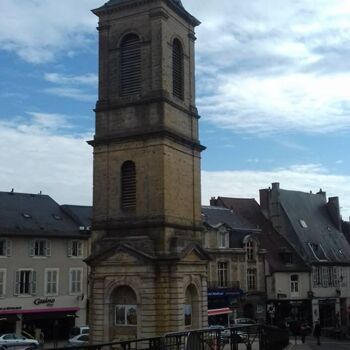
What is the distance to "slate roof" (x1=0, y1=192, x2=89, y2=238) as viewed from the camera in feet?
147

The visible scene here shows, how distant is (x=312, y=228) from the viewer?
60.8 m

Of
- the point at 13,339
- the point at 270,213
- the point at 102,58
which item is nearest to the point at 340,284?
the point at 270,213

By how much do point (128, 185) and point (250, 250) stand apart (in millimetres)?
27458

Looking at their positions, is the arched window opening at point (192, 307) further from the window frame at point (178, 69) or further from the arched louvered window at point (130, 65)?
the arched louvered window at point (130, 65)

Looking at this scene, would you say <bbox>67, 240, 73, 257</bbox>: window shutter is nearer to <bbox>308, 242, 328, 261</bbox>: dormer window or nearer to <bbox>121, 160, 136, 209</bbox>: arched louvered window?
<bbox>121, 160, 136, 209</bbox>: arched louvered window

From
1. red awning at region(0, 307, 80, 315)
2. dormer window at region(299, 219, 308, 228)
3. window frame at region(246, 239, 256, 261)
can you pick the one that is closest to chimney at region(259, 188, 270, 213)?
dormer window at region(299, 219, 308, 228)

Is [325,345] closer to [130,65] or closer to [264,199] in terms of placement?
[130,65]

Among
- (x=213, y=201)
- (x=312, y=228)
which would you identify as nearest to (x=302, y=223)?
(x=312, y=228)

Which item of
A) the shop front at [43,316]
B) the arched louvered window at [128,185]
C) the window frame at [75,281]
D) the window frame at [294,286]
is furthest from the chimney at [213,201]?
the arched louvered window at [128,185]

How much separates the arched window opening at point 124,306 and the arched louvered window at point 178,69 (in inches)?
391

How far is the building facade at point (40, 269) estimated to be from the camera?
1705 inches

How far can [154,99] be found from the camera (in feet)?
93.2

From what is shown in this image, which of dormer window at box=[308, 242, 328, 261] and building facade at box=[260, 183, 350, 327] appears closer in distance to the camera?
building facade at box=[260, 183, 350, 327]

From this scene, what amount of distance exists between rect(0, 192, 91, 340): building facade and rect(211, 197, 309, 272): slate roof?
676 inches
